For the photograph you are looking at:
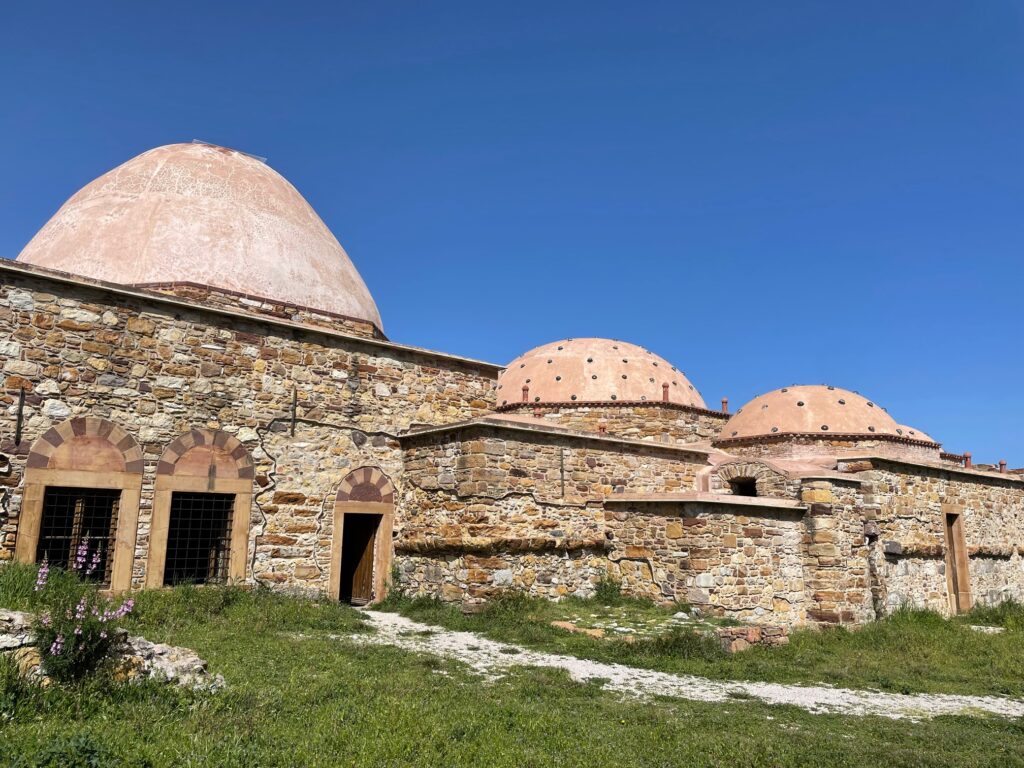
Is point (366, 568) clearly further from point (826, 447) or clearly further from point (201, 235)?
point (826, 447)

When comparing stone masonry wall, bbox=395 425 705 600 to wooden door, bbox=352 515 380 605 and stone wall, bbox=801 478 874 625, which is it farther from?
stone wall, bbox=801 478 874 625

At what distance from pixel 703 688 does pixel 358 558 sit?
258 inches

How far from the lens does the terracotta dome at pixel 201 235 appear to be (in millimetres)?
11234

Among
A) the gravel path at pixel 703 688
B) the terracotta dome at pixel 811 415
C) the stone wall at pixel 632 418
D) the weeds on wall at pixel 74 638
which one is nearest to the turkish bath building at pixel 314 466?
the terracotta dome at pixel 811 415

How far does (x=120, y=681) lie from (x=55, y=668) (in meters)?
0.41

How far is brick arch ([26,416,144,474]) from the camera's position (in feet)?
28.0

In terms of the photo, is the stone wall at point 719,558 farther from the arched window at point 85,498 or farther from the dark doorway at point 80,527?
the dark doorway at point 80,527

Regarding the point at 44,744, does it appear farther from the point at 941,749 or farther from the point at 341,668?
the point at 941,749

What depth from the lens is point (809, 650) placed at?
28.6 feet

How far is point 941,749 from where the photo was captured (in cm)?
Result: 498

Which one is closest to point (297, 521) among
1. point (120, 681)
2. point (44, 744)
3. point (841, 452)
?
point (120, 681)

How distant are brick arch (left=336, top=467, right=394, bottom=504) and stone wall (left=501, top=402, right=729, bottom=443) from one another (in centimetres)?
780

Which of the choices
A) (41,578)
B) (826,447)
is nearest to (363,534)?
(41,578)

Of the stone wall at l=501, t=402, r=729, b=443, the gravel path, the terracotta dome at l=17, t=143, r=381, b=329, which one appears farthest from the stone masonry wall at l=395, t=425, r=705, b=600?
the stone wall at l=501, t=402, r=729, b=443
